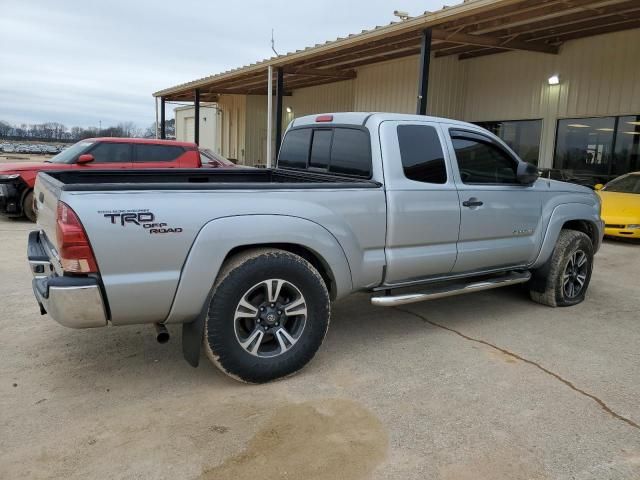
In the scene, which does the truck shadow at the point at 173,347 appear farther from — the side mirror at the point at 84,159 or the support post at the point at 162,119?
the support post at the point at 162,119

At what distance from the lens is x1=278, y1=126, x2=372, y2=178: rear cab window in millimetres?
4352

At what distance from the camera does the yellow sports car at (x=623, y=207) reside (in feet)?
31.7

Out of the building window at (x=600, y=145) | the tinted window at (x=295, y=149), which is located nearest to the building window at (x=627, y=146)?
the building window at (x=600, y=145)

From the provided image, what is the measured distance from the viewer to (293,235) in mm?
3588

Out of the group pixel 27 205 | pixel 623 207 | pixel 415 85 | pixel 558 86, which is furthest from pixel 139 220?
pixel 415 85

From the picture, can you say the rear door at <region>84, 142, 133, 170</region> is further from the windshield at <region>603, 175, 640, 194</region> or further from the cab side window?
the windshield at <region>603, 175, 640, 194</region>

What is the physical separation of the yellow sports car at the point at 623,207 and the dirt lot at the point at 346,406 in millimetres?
5519

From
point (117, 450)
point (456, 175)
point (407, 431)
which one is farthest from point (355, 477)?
point (456, 175)

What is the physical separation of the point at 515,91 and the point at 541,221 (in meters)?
10.5

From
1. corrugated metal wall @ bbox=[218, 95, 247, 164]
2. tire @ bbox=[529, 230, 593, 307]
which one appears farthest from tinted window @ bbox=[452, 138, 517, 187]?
corrugated metal wall @ bbox=[218, 95, 247, 164]

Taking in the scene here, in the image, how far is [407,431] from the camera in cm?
309

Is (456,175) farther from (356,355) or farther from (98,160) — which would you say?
(98,160)

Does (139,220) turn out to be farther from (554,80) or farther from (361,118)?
(554,80)

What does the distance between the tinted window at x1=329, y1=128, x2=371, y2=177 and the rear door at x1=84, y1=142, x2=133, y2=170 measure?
21.2 feet
